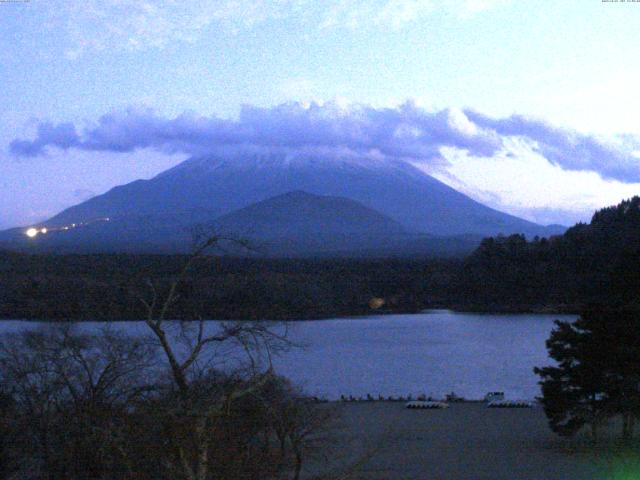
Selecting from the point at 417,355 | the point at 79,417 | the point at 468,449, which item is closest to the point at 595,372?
the point at 468,449

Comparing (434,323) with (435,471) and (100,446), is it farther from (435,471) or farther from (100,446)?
(100,446)

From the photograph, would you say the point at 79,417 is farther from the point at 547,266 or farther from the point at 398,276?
the point at 398,276

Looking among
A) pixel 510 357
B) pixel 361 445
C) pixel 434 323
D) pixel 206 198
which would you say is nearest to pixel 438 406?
pixel 361 445

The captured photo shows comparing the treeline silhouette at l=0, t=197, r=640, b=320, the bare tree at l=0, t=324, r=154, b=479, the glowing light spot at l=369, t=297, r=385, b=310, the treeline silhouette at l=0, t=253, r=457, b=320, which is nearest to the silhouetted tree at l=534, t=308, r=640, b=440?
the treeline silhouette at l=0, t=253, r=457, b=320

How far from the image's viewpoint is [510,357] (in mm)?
28156

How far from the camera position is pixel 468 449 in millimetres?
12438

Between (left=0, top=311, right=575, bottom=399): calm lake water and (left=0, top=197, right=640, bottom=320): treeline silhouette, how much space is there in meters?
2.20

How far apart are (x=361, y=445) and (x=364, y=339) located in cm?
1946

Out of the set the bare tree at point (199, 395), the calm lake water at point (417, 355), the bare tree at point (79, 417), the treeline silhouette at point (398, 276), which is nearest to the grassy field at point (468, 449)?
the calm lake water at point (417, 355)

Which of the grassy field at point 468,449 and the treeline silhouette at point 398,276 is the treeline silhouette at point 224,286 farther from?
the grassy field at point 468,449

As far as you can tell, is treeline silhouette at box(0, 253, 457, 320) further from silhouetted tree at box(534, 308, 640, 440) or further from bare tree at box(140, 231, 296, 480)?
bare tree at box(140, 231, 296, 480)

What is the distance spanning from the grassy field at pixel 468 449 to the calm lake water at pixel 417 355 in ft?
7.93

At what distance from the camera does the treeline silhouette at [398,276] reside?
3017 centimetres

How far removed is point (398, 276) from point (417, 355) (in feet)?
66.3
